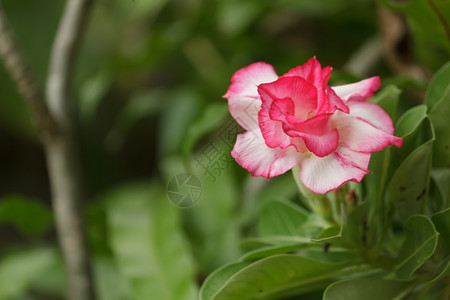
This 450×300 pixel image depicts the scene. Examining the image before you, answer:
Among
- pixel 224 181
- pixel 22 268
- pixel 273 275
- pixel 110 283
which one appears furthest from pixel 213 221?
pixel 273 275

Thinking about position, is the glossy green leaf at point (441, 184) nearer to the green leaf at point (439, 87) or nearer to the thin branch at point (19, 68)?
the green leaf at point (439, 87)

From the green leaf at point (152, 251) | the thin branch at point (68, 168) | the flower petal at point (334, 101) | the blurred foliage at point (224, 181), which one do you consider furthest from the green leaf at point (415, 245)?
the thin branch at point (68, 168)

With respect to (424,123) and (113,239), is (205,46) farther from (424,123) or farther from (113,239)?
(424,123)

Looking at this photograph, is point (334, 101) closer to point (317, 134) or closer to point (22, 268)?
point (317, 134)

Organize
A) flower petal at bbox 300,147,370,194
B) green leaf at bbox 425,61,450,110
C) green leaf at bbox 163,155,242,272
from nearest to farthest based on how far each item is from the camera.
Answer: flower petal at bbox 300,147,370,194 < green leaf at bbox 425,61,450,110 < green leaf at bbox 163,155,242,272

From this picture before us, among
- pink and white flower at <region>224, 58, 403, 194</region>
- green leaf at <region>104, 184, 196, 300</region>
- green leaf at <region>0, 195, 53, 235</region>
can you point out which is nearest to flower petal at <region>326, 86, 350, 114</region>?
pink and white flower at <region>224, 58, 403, 194</region>

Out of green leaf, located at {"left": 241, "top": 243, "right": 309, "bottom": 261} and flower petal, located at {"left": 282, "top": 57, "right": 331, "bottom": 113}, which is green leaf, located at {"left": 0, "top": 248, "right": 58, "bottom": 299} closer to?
green leaf, located at {"left": 241, "top": 243, "right": 309, "bottom": 261}
